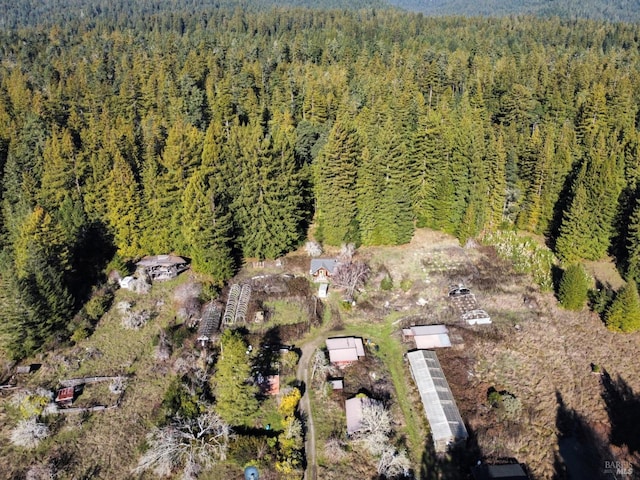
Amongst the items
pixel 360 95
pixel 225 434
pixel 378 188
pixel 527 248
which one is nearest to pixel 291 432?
pixel 225 434

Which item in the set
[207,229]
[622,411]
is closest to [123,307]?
[207,229]

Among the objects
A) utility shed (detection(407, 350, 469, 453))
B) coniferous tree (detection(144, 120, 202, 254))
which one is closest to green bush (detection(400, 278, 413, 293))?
utility shed (detection(407, 350, 469, 453))

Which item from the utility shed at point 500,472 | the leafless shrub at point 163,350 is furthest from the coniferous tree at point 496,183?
the leafless shrub at point 163,350

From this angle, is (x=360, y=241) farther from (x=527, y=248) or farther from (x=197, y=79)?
(x=197, y=79)

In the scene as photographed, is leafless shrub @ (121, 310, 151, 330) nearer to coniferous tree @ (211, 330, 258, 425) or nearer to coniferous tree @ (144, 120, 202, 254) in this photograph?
coniferous tree @ (144, 120, 202, 254)

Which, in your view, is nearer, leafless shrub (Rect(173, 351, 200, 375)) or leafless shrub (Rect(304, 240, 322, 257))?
leafless shrub (Rect(173, 351, 200, 375))

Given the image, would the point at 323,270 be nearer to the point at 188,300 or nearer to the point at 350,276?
the point at 350,276

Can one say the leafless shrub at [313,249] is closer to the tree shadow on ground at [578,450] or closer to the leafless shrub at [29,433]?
the tree shadow on ground at [578,450]

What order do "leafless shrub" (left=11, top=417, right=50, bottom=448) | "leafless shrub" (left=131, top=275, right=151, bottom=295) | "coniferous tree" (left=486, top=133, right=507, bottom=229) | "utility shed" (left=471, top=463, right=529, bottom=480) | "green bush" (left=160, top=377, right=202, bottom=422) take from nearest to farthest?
"utility shed" (left=471, top=463, right=529, bottom=480)
"leafless shrub" (left=11, top=417, right=50, bottom=448)
"green bush" (left=160, top=377, right=202, bottom=422)
"leafless shrub" (left=131, top=275, right=151, bottom=295)
"coniferous tree" (left=486, top=133, right=507, bottom=229)
